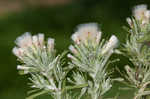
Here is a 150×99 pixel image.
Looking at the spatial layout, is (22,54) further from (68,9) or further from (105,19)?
(68,9)

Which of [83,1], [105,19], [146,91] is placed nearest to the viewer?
[146,91]

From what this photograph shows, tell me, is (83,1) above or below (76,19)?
above

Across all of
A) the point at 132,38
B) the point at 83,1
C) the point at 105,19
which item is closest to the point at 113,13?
the point at 105,19

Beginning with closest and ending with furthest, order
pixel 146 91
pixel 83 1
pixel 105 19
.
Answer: pixel 146 91
pixel 105 19
pixel 83 1

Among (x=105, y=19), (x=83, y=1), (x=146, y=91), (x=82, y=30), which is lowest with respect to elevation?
(x=146, y=91)

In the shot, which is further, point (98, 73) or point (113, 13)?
point (113, 13)

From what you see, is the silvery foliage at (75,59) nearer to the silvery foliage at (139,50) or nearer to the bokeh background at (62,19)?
the silvery foliage at (139,50)
